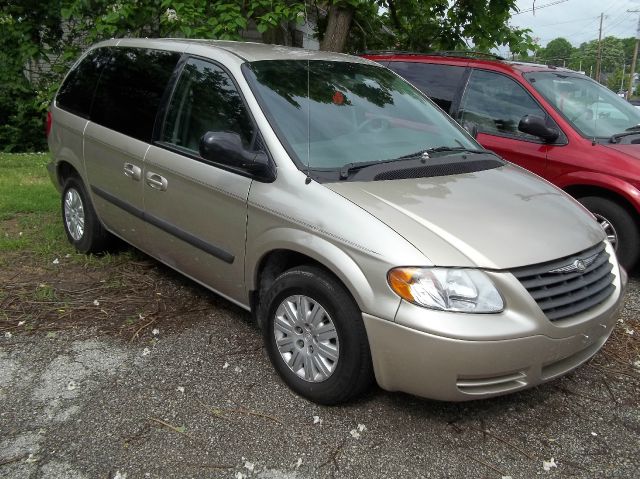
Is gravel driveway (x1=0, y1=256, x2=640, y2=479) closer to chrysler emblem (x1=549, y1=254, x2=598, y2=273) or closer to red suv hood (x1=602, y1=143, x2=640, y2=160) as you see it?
chrysler emblem (x1=549, y1=254, x2=598, y2=273)

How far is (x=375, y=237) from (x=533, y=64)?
3.95 m

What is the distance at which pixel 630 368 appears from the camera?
3787 mm

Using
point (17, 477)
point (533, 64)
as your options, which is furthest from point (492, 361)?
point (533, 64)

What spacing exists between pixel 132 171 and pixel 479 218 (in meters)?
2.39

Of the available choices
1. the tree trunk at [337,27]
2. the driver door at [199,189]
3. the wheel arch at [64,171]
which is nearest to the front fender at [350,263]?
the driver door at [199,189]

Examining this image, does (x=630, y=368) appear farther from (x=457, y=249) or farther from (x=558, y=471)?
(x=457, y=249)

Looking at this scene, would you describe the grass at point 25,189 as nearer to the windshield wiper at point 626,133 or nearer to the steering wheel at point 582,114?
the steering wheel at point 582,114

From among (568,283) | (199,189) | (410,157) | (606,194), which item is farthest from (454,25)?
(568,283)

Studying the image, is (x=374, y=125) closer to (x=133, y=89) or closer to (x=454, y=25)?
(x=133, y=89)

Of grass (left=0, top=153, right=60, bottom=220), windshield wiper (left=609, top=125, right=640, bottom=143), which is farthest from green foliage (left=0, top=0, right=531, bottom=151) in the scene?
windshield wiper (left=609, top=125, right=640, bottom=143)

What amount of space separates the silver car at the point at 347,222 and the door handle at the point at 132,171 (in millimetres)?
19

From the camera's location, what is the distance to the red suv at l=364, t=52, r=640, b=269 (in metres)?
5.09

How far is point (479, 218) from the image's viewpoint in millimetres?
3115

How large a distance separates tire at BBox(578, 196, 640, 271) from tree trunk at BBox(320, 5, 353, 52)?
4.48m
